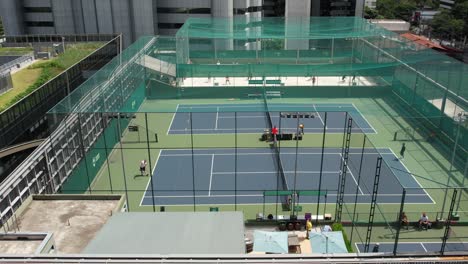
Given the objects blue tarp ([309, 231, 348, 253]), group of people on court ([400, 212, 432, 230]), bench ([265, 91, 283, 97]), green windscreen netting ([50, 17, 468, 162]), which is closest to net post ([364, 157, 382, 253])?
blue tarp ([309, 231, 348, 253])

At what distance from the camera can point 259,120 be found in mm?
32938

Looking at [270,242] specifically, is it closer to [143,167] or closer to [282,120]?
[143,167]

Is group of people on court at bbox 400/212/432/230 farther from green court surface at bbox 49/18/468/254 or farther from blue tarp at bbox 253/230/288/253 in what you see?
blue tarp at bbox 253/230/288/253

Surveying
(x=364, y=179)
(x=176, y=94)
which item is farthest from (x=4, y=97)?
(x=364, y=179)

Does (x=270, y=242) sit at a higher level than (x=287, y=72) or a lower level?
lower

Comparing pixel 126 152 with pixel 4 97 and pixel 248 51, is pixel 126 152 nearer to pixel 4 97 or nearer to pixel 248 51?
pixel 4 97

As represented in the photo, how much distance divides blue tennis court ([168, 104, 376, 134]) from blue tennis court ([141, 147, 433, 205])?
3.59 metres

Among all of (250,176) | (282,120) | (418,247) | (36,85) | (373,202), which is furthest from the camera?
(282,120)

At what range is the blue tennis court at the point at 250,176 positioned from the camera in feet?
70.0

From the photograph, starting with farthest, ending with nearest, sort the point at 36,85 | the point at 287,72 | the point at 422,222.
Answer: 1. the point at 287,72
2. the point at 36,85
3. the point at 422,222

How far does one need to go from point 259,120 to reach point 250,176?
9571mm

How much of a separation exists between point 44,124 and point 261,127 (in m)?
14.3

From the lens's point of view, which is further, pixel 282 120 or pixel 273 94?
pixel 273 94

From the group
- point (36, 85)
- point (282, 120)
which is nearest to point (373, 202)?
point (282, 120)
